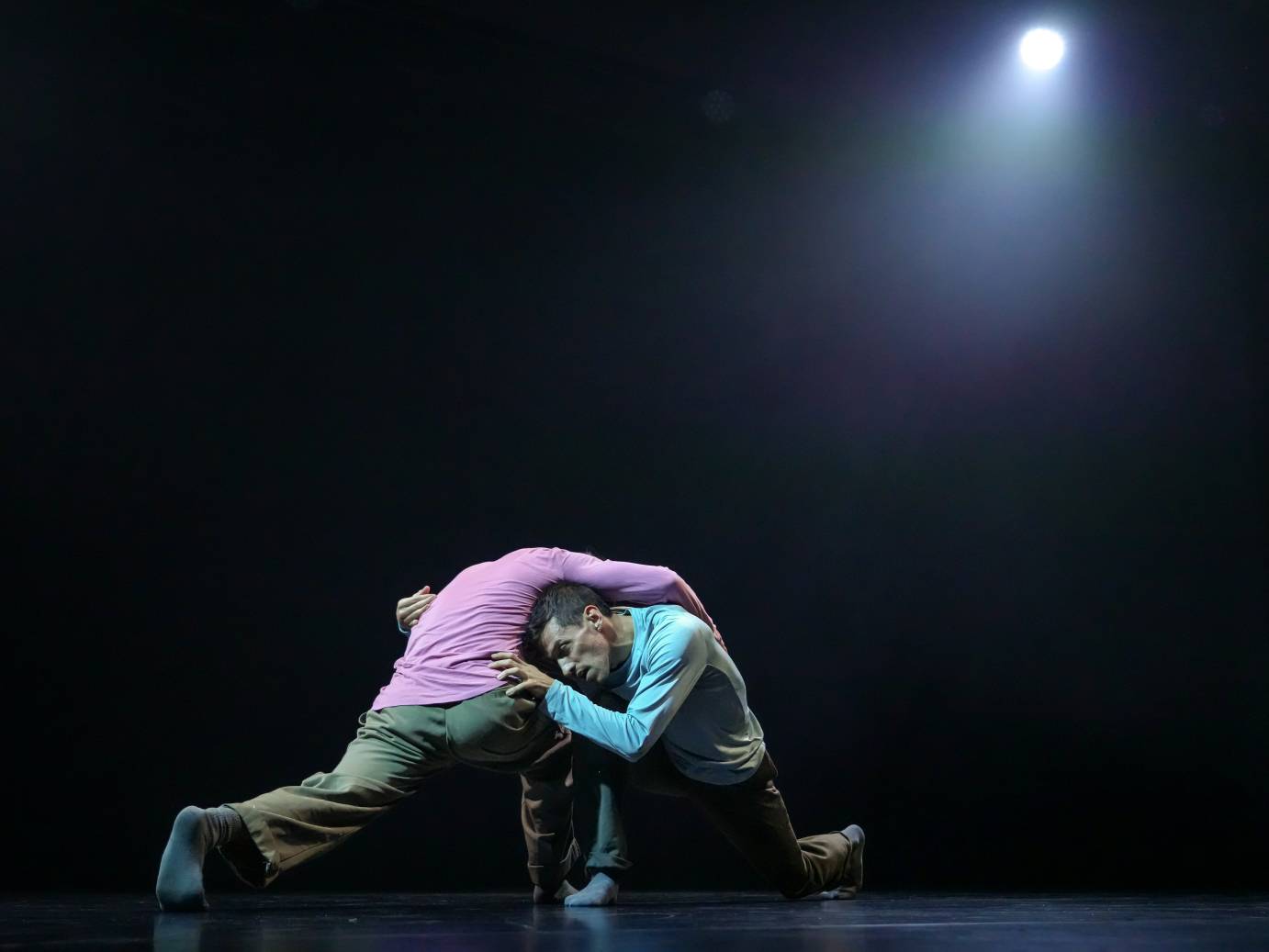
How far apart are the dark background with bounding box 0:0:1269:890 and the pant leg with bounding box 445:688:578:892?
1.13 m

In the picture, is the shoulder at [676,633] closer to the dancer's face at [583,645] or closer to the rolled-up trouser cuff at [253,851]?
the dancer's face at [583,645]

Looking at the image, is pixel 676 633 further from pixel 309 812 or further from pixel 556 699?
pixel 309 812

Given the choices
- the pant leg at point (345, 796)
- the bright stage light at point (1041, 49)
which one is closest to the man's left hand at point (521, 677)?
the pant leg at point (345, 796)

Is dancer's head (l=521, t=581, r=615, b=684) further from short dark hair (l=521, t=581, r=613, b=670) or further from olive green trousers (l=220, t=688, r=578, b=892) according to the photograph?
olive green trousers (l=220, t=688, r=578, b=892)

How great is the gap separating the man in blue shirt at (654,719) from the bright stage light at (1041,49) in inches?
115

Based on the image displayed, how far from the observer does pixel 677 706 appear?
7.29 ft

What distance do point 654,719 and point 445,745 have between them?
430 millimetres

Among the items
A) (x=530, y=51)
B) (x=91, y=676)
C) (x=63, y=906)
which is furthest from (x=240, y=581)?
(x=530, y=51)

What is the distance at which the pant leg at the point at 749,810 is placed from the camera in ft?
8.24

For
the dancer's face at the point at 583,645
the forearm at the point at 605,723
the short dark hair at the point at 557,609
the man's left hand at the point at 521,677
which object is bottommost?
the forearm at the point at 605,723

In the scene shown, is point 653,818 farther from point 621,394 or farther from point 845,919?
point 845,919

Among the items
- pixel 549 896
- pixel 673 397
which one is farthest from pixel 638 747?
pixel 673 397

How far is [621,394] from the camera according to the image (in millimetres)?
3926

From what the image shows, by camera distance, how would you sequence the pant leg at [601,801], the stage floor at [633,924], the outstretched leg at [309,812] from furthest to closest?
the pant leg at [601,801], the outstretched leg at [309,812], the stage floor at [633,924]
